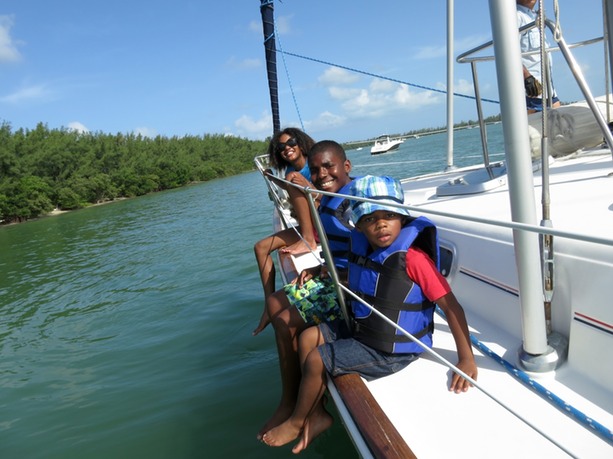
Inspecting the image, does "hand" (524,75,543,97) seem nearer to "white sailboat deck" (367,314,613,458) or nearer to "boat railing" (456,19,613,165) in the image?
"boat railing" (456,19,613,165)

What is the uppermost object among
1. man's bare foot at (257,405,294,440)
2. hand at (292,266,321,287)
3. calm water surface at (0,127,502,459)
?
hand at (292,266,321,287)

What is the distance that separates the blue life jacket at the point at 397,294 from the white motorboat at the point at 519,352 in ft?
0.54

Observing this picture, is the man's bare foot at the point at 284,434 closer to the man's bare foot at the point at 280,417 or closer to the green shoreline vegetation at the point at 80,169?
the man's bare foot at the point at 280,417

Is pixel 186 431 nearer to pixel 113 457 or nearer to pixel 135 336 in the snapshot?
pixel 113 457

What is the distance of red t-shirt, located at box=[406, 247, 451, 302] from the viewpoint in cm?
169

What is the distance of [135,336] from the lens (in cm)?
518

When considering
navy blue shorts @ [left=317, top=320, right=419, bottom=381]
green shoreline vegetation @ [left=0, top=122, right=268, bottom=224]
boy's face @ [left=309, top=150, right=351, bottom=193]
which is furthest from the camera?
green shoreline vegetation @ [left=0, top=122, right=268, bottom=224]

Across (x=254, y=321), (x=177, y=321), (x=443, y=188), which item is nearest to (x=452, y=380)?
(x=443, y=188)

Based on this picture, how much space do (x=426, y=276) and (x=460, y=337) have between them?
0.27 metres

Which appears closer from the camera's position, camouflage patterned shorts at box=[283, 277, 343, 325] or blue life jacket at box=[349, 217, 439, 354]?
blue life jacket at box=[349, 217, 439, 354]

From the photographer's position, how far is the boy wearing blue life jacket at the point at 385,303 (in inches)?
67.4

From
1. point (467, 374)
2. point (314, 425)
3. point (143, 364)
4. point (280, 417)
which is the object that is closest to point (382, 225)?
point (467, 374)

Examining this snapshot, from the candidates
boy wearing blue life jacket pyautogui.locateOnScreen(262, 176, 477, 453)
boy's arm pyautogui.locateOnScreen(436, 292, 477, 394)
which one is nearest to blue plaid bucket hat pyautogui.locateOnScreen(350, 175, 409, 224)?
boy wearing blue life jacket pyautogui.locateOnScreen(262, 176, 477, 453)

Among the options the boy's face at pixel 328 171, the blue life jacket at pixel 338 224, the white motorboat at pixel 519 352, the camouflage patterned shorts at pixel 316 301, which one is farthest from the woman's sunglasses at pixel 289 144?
the white motorboat at pixel 519 352
